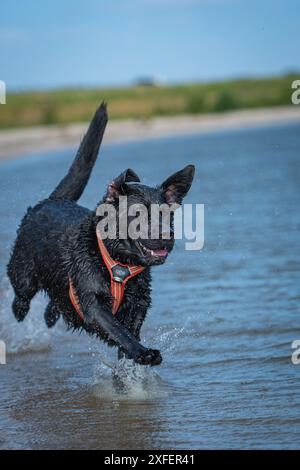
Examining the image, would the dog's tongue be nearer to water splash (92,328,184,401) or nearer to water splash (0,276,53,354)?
water splash (92,328,184,401)

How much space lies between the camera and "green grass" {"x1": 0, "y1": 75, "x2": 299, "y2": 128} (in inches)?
1845

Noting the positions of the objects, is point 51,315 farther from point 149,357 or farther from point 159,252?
point 159,252

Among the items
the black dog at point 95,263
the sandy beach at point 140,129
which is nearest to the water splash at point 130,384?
the black dog at point 95,263

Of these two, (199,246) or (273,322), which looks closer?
(273,322)

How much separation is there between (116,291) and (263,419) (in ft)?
3.97

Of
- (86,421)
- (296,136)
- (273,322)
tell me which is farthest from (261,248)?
(296,136)

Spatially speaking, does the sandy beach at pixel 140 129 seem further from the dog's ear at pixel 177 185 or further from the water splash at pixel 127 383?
the dog's ear at pixel 177 185

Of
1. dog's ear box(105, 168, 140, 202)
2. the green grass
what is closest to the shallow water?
dog's ear box(105, 168, 140, 202)

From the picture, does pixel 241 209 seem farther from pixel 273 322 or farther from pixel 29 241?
pixel 29 241

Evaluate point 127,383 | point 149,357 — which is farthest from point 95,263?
point 127,383

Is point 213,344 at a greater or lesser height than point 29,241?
lesser

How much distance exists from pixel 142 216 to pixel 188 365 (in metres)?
1.63

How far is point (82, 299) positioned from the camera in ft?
21.4

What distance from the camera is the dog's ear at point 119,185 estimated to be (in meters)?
6.12
